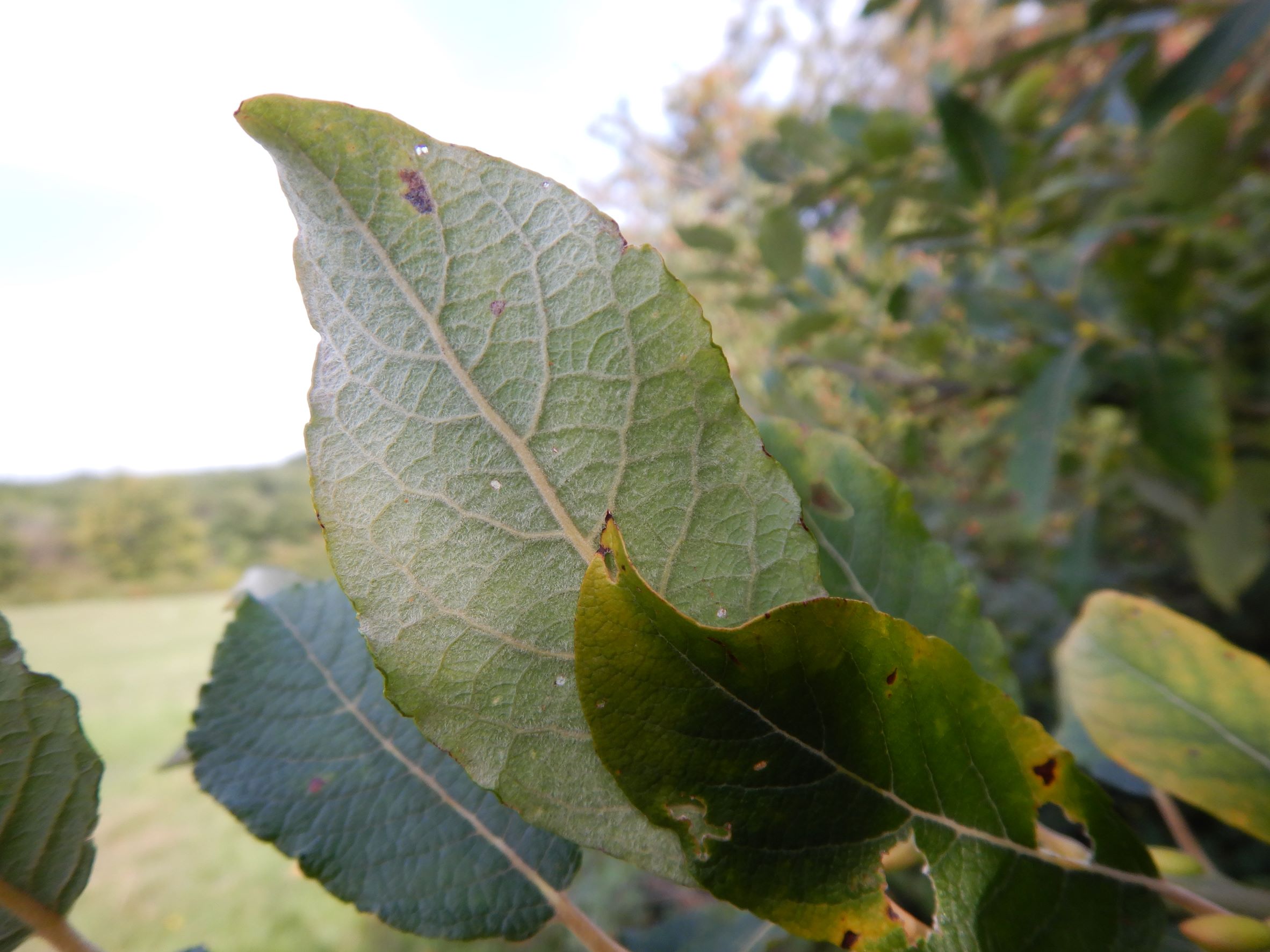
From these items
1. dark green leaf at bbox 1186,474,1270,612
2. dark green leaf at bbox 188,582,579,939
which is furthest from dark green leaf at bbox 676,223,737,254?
dark green leaf at bbox 188,582,579,939

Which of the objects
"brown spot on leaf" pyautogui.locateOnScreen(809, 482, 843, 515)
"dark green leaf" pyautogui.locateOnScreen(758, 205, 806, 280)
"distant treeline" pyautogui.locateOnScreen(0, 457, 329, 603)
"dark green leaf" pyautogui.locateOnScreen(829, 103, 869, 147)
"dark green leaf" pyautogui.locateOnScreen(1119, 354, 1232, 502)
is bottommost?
"distant treeline" pyautogui.locateOnScreen(0, 457, 329, 603)

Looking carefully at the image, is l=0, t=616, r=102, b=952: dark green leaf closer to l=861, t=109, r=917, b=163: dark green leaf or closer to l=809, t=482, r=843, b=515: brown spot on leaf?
l=809, t=482, r=843, b=515: brown spot on leaf

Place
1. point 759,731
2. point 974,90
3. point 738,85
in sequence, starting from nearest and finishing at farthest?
point 759,731, point 974,90, point 738,85

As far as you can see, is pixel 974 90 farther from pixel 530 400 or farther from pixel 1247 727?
pixel 530 400

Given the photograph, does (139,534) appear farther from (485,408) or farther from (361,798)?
(485,408)

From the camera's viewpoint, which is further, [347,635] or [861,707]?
[347,635]

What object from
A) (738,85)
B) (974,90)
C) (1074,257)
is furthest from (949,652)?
(738,85)

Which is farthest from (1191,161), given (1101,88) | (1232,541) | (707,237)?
(707,237)
